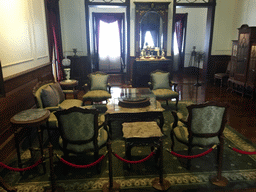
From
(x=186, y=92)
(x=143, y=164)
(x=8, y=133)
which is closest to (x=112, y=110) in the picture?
(x=143, y=164)

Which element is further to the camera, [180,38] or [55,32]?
[180,38]

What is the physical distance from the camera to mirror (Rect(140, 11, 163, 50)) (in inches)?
234

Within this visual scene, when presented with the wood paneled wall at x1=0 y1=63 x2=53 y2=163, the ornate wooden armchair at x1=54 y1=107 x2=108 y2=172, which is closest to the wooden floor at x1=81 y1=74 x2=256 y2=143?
the ornate wooden armchair at x1=54 y1=107 x2=108 y2=172

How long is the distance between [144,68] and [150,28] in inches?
45.1

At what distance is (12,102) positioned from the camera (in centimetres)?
277

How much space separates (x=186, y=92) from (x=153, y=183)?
3.78m

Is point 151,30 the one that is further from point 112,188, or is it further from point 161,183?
point 112,188

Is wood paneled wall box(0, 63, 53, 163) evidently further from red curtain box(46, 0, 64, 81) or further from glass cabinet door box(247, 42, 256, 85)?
glass cabinet door box(247, 42, 256, 85)

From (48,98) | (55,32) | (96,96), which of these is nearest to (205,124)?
(48,98)

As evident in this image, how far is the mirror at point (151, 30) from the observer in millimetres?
5949

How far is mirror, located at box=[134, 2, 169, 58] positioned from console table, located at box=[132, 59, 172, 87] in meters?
0.39

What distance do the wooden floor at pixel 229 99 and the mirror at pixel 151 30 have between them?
1.38 meters

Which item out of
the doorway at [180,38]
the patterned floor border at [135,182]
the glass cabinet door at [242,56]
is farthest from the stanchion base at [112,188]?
the doorway at [180,38]

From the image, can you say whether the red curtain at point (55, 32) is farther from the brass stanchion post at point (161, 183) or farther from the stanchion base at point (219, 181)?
the stanchion base at point (219, 181)
